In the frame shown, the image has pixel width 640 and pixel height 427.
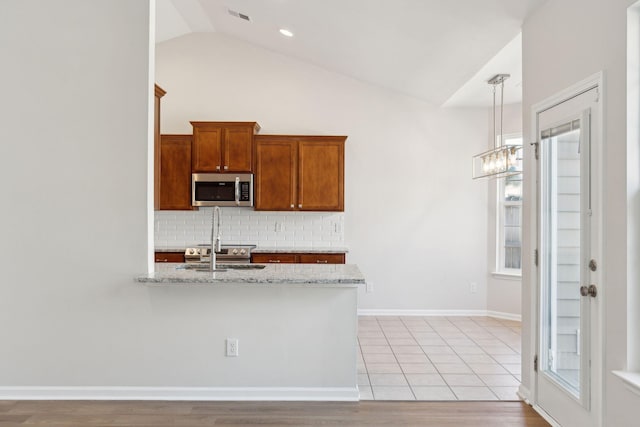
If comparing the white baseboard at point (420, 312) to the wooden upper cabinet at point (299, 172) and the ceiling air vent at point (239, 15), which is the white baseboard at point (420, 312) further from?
the ceiling air vent at point (239, 15)

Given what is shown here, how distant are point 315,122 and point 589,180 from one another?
3.89 m

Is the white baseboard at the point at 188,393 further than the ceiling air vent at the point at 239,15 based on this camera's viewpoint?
No

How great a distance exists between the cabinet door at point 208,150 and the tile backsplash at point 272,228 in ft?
2.18

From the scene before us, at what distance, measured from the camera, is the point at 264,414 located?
9.83 ft

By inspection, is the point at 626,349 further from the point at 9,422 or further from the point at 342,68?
the point at 342,68

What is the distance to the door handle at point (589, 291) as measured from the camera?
246 centimetres

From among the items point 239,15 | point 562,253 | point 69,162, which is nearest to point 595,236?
point 562,253

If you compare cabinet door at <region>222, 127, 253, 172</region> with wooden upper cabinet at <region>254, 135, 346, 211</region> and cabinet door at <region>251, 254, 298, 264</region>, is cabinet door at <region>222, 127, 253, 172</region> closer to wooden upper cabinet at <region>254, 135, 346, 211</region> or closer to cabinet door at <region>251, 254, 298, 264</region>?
wooden upper cabinet at <region>254, 135, 346, 211</region>

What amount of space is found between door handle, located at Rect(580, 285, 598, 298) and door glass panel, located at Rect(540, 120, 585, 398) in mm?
76

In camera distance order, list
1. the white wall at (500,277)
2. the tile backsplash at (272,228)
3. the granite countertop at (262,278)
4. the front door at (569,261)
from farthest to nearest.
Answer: the tile backsplash at (272,228), the white wall at (500,277), the granite countertop at (262,278), the front door at (569,261)

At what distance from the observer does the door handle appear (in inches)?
96.9

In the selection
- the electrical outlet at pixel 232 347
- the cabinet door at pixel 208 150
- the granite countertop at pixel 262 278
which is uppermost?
the cabinet door at pixel 208 150

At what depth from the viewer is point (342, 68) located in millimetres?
5762

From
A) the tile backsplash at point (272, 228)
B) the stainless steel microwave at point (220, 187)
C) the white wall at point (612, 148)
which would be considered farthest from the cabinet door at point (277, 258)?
the white wall at point (612, 148)
